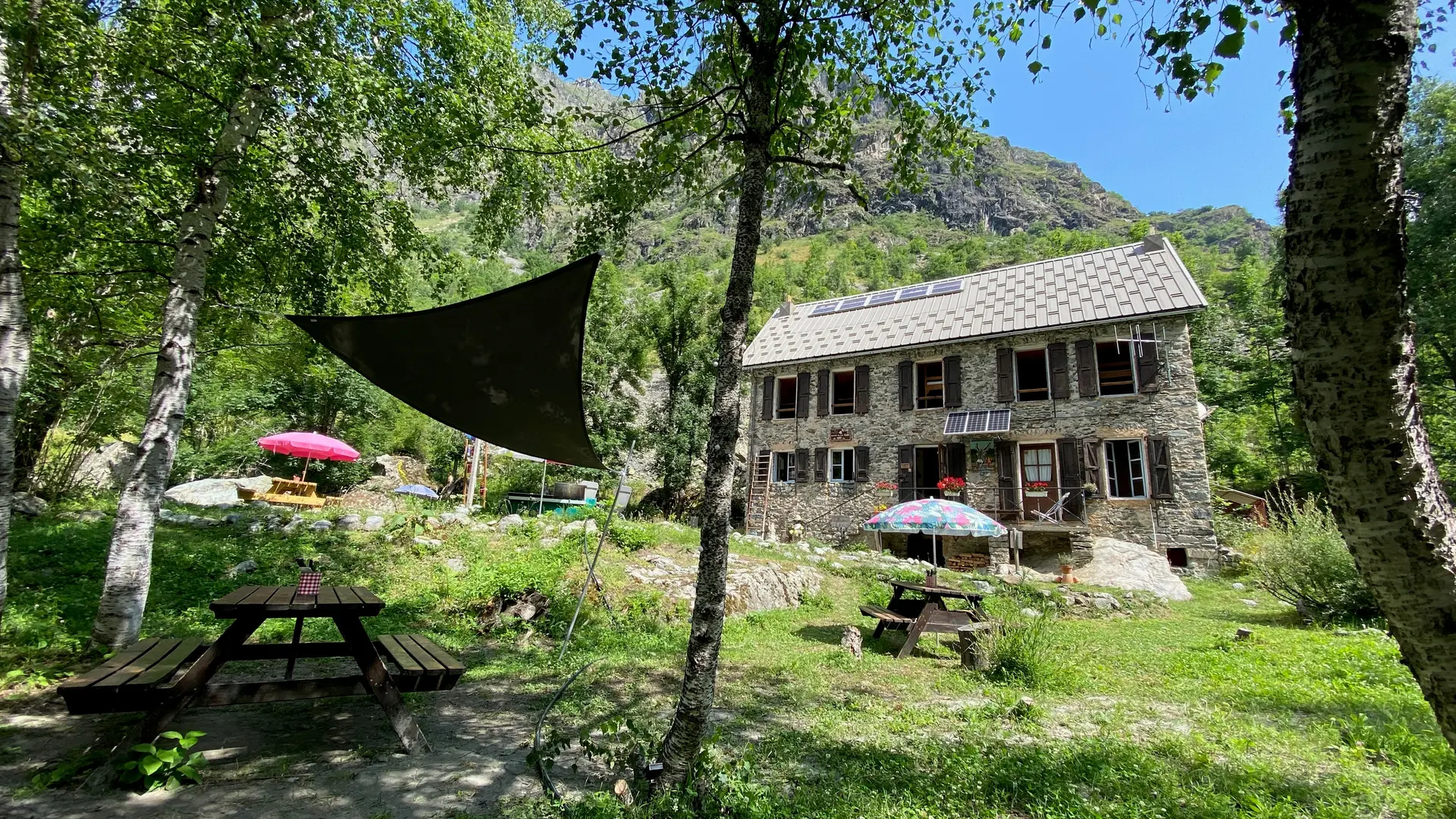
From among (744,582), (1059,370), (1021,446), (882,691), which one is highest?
(1059,370)

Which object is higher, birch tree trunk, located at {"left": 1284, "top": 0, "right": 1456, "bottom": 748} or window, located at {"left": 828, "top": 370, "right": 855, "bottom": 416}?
window, located at {"left": 828, "top": 370, "right": 855, "bottom": 416}

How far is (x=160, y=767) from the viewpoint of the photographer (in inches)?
98.7

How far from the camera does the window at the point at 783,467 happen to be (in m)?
17.7

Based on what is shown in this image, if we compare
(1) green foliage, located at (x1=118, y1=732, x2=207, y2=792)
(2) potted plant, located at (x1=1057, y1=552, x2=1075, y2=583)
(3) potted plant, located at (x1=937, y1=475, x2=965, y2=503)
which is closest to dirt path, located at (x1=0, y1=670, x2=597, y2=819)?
(1) green foliage, located at (x1=118, y1=732, x2=207, y2=792)

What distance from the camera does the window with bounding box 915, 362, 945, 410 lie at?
15758 mm

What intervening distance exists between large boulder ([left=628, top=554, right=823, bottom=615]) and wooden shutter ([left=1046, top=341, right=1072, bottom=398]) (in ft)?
28.0

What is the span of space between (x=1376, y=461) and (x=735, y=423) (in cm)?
215

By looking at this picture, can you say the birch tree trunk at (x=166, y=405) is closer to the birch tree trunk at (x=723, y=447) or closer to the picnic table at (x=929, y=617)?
the birch tree trunk at (x=723, y=447)

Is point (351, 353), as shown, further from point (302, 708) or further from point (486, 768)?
point (486, 768)

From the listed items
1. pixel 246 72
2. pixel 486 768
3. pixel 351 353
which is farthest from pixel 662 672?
pixel 246 72

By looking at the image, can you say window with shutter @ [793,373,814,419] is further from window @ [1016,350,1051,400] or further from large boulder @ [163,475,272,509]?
large boulder @ [163,475,272,509]

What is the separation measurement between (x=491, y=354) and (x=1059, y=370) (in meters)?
14.0

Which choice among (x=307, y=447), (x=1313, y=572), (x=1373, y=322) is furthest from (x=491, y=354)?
(x=307, y=447)

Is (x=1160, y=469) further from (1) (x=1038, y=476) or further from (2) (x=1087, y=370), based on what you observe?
(2) (x=1087, y=370)
